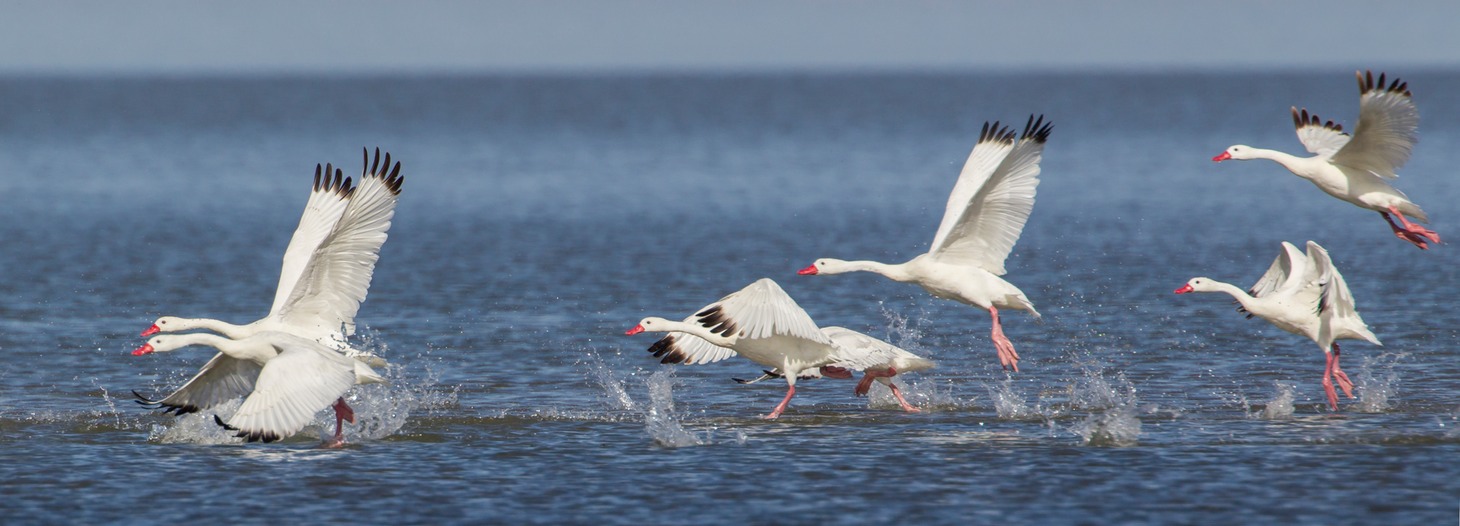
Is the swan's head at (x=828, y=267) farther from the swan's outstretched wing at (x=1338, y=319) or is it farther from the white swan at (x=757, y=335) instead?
the swan's outstretched wing at (x=1338, y=319)

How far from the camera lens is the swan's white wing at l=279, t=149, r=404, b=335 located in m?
16.2

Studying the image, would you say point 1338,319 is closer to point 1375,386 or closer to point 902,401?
point 1375,386

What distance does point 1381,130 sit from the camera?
1702cm

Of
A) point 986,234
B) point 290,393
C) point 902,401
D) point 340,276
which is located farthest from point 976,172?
point 290,393

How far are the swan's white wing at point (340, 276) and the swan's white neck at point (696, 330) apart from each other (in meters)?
2.43

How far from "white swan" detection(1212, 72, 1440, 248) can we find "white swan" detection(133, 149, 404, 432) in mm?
7286

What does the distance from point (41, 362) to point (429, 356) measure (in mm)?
3935

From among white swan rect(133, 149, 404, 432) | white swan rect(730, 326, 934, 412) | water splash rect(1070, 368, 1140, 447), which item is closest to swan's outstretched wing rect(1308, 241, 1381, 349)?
water splash rect(1070, 368, 1140, 447)

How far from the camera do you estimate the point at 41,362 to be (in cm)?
2030

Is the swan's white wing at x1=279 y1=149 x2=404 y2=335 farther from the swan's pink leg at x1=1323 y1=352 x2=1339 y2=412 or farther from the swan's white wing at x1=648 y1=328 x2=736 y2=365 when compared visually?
the swan's pink leg at x1=1323 y1=352 x2=1339 y2=412

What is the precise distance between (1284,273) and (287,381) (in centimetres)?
921

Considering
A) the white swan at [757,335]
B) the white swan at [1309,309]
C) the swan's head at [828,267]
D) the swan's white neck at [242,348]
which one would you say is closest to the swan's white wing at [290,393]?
the swan's white neck at [242,348]

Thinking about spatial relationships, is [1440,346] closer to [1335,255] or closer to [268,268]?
[1335,255]

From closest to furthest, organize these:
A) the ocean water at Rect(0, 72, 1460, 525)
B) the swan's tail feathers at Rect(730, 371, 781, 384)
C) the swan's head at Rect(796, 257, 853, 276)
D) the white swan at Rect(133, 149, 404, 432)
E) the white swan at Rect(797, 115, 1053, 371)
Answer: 1. the ocean water at Rect(0, 72, 1460, 525)
2. the white swan at Rect(133, 149, 404, 432)
3. the white swan at Rect(797, 115, 1053, 371)
4. the swan's tail feathers at Rect(730, 371, 781, 384)
5. the swan's head at Rect(796, 257, 853, 276)
